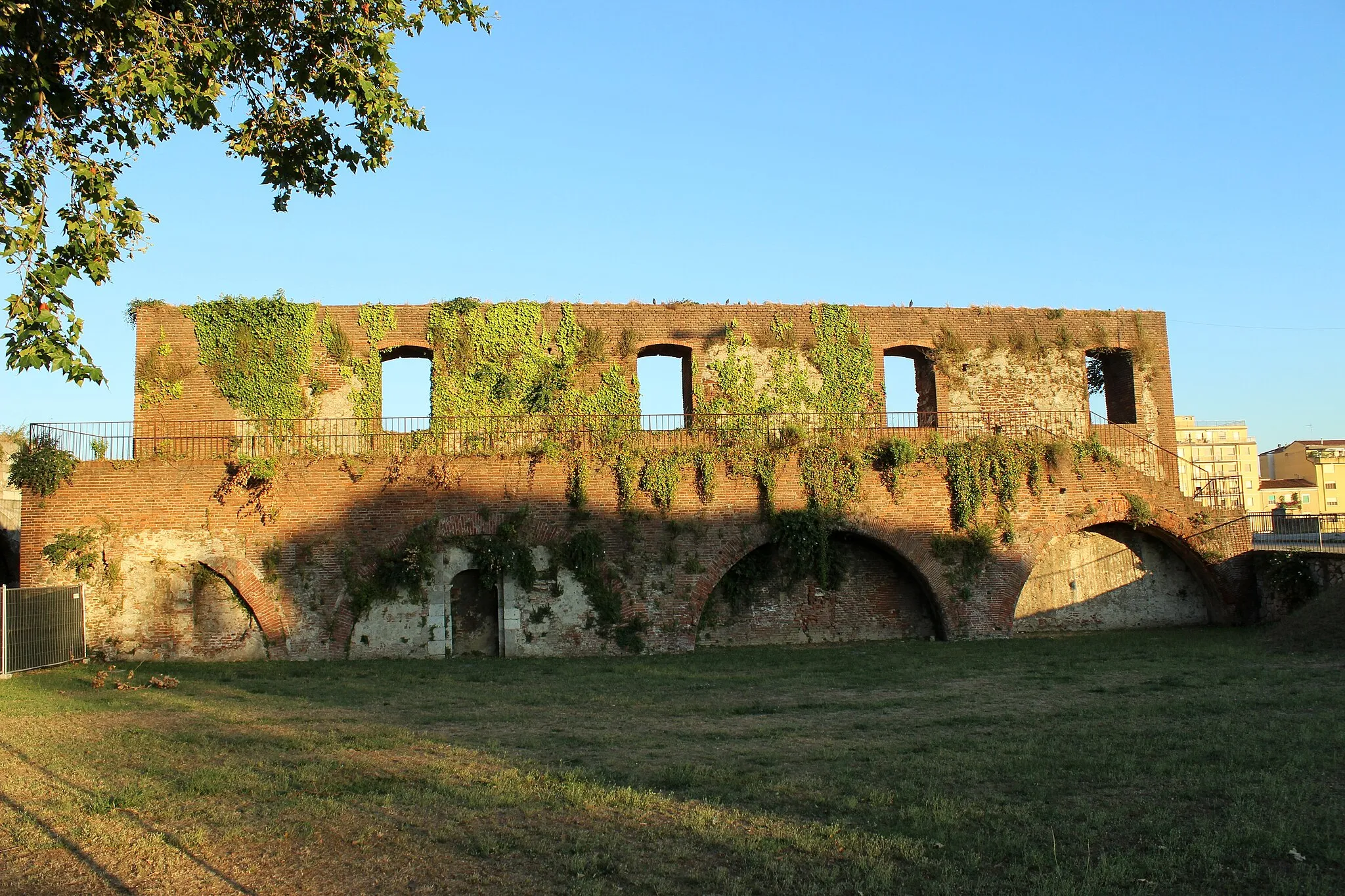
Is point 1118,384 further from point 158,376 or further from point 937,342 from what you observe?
point 158,376

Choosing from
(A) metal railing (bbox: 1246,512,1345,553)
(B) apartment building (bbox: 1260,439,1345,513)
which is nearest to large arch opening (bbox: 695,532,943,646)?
(A) metal railing (bbox: 1246,512,1345,553)

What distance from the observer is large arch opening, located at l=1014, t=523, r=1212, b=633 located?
21.0 m

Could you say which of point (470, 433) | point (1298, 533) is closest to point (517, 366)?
point (470, 433)

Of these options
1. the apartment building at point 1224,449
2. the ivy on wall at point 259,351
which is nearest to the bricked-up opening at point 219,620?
the ivy on wall at point 259,351

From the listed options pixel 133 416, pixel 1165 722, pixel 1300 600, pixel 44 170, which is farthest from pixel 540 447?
pixel 1300 600

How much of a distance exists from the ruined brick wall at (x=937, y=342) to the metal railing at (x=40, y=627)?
166 inches

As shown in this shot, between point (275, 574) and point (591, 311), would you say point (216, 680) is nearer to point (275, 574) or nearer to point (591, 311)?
point (275, 574)

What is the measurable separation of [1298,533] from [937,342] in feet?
36.1

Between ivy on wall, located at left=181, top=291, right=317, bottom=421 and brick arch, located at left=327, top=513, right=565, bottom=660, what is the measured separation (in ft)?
13.8

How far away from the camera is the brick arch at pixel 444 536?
18344 millimetres

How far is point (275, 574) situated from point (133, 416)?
5022mm

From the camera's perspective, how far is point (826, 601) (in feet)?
65.9

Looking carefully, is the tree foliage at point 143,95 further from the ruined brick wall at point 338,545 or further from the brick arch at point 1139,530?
the brick arch at point 1139,530

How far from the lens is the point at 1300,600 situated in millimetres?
19391
